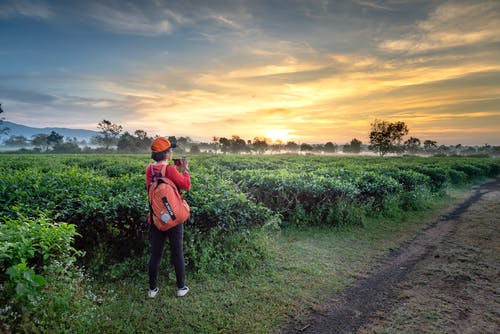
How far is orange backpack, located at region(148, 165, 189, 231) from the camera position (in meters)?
3.82

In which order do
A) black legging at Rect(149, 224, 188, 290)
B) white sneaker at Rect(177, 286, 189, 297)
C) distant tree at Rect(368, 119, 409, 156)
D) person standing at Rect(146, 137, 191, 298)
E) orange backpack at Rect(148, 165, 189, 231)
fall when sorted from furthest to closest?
distant tree at Rect(368, 119, 409, 156), white sneaker at Rect(177, 286, 189, 297), black legging at Rect(149, 224, 188, 290), person standing at Rect(146, 137, 191, 298), orange backpack at Rect(148, 165, 189, 231)

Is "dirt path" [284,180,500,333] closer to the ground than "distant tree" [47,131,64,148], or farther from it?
closer to the ground

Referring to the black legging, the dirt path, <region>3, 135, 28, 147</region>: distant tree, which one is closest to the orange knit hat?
the black legging

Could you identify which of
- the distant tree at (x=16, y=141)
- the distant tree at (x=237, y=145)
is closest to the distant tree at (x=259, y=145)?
the distant tree at (x=237, y=145)

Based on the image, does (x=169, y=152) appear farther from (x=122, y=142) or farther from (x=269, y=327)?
(x=122, y=142)

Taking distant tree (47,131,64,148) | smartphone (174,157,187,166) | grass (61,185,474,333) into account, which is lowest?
grass (61,185,474,333)

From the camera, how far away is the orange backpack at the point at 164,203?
382 centimetres

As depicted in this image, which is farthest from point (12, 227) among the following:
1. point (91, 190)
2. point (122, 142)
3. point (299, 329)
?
point (122, 142)

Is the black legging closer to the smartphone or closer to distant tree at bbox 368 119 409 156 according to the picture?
the smartphone

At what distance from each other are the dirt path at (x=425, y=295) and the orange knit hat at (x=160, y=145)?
10.3 ft

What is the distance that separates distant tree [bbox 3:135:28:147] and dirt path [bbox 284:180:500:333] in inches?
5878

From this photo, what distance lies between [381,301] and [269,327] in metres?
2.10

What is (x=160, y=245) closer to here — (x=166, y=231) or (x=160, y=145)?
(x=166, y=231)

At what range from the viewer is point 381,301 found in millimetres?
4512
